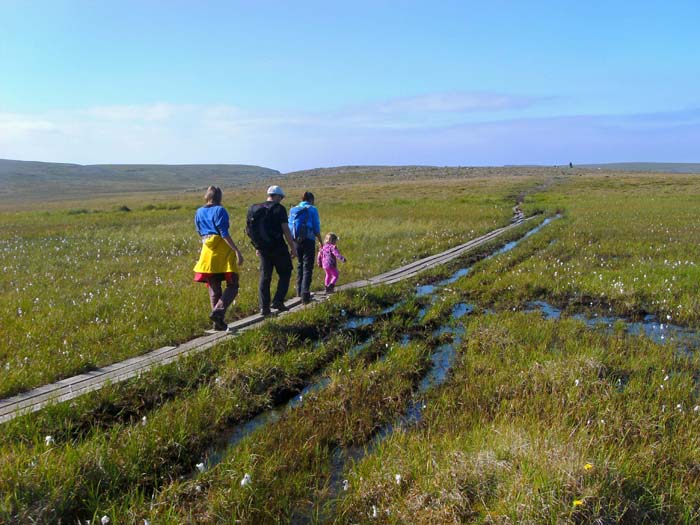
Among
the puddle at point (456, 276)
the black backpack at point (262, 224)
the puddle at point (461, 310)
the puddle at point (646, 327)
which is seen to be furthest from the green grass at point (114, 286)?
the puddle at point (646, 327)

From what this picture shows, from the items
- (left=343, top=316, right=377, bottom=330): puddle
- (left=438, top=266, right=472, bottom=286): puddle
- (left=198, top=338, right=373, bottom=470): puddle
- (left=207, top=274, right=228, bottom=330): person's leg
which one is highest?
(left=207, top=274, right=228, bottom=330): person's leg

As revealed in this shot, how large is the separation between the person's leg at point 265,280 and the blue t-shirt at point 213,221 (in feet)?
4.42

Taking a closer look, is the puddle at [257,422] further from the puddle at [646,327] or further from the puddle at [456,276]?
the puddle at [456,276]

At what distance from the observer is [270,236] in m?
8.80

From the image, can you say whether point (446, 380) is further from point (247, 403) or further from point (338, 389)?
point (247, 403)

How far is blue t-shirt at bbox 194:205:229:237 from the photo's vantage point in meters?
7.70

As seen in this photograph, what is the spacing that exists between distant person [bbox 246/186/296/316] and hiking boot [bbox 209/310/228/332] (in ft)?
3.66

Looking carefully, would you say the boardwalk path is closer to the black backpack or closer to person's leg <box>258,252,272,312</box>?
person's leg <box>258,252,272,312</box>

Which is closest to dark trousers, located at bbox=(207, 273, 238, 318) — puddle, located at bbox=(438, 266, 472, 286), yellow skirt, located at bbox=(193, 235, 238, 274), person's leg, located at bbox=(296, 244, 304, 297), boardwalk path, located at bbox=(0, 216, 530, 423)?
yellow skirt, located at bbox=(193, 235, 238, 274)

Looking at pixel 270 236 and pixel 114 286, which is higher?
pixel 270 236

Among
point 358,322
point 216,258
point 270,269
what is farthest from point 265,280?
point 358,322

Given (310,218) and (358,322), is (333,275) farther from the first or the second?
(358,322)

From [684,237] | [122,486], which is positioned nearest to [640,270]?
[684,237]

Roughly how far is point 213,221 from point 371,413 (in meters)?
4.10
